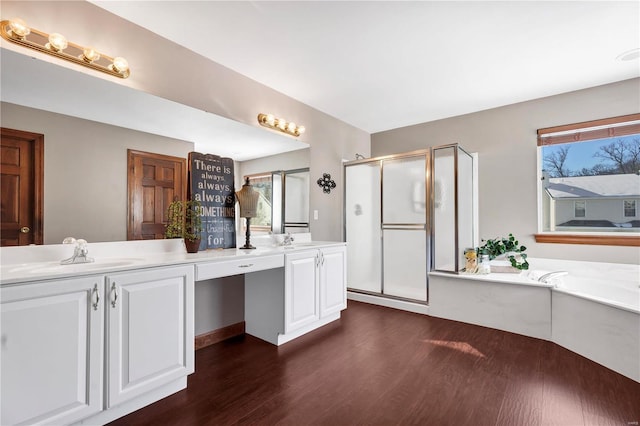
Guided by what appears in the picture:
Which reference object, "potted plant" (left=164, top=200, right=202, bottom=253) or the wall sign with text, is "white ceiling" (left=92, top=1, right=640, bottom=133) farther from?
"potted plant" (left=164, top=200, right=202, bottom=253)

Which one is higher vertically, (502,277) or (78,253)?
(78,253)

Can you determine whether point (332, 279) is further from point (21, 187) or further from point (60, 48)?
point (60, 48)

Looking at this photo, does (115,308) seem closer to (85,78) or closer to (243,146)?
(85,78)

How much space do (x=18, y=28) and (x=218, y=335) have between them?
2379 mm

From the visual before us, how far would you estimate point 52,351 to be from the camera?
1.29 metres

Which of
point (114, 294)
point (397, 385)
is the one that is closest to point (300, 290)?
point (397, 385)

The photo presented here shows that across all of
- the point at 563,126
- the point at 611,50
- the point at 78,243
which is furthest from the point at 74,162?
the point at 563,126

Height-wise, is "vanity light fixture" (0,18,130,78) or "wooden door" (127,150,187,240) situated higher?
"vanity light fixture" (0,18,130,78)

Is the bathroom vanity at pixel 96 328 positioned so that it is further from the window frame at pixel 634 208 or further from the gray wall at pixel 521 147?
the window frame at pixel 634 208

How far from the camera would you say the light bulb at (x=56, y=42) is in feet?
5.32

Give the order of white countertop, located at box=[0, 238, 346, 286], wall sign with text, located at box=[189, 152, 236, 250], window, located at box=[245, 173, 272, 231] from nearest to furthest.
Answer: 1. white countertop, located at box=[0, 238, 346, 286]
2. wall sign with text, located at box=[189, 152, 236, 250]
3. window, located at box=[245, 173, 272, 231]

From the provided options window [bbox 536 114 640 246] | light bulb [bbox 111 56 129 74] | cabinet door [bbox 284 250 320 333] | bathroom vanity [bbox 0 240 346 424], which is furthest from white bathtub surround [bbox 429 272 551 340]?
light bulb [bbox 111 56 129 74]

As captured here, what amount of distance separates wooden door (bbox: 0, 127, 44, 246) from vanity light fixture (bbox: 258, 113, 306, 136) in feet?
5.45

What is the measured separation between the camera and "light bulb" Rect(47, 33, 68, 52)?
1.62m
